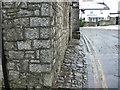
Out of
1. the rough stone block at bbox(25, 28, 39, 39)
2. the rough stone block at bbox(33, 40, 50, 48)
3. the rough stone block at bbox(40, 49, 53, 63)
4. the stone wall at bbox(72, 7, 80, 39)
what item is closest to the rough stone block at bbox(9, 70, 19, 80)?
the rough stone block at bbox(40, 49, 53, 63)

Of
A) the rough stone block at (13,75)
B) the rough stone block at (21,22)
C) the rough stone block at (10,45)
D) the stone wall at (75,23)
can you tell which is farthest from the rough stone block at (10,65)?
the stone wall at (75,23)

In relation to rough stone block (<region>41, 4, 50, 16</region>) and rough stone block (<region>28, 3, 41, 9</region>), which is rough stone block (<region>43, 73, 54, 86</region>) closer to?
rough stone block (<region>41, 4, 50, 16</region>)

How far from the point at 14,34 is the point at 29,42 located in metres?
0.44

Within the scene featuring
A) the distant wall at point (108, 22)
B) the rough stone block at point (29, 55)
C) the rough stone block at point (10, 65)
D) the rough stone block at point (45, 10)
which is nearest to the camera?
the rough stone block at point (45, 10)

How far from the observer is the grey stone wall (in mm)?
3830

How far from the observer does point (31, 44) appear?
155 inches

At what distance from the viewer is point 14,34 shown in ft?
13.0

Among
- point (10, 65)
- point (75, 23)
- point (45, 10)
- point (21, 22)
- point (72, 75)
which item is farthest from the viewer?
point (75, 23)

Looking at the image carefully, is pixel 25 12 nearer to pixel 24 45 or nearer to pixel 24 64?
pixel 24 45

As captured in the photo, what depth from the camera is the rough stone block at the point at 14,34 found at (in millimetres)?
3943

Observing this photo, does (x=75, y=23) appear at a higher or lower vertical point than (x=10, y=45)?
higher

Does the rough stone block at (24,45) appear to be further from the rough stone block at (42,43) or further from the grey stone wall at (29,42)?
the rough stone block at (42,43)

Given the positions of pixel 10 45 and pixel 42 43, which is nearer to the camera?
pixel 42 43

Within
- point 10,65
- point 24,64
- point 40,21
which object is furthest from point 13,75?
point 40,21
